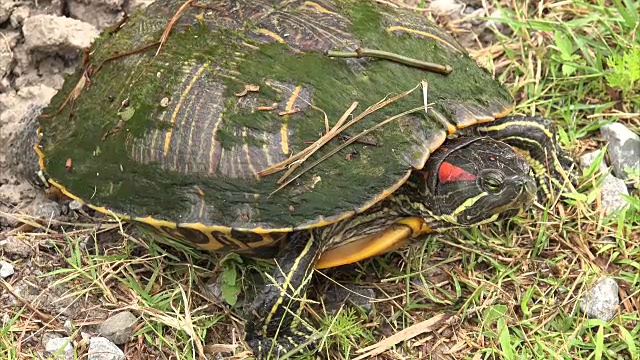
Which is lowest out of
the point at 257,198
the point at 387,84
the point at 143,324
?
the point at 143,324

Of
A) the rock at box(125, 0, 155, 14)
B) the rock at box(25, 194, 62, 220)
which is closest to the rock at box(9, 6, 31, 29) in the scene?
the rock at box(125, 0, 155, 14)

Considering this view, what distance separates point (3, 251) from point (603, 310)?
9.78ft

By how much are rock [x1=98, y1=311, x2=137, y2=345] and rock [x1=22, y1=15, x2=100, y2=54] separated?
171cm

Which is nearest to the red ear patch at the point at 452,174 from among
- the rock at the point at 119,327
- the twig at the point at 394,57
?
the twig at the point at 394,57

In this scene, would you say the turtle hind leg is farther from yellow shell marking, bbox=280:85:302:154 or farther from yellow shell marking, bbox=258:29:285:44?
yellow shell marking, bbox=258:29:285:44

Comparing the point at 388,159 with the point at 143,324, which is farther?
the point at 143,324

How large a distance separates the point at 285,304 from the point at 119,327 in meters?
0.81

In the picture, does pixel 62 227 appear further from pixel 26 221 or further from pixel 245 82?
pixel 245 82

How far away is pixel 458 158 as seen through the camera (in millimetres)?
2943

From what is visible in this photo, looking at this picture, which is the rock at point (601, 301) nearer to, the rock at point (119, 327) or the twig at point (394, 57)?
the twig at point (394, 57)

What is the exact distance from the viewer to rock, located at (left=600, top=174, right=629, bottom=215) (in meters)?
3.58

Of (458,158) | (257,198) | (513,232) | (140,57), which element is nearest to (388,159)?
(458,158)

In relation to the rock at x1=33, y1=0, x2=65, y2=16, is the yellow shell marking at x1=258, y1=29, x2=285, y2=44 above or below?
above

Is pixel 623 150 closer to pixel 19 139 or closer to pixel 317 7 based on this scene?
pixel 317 7
